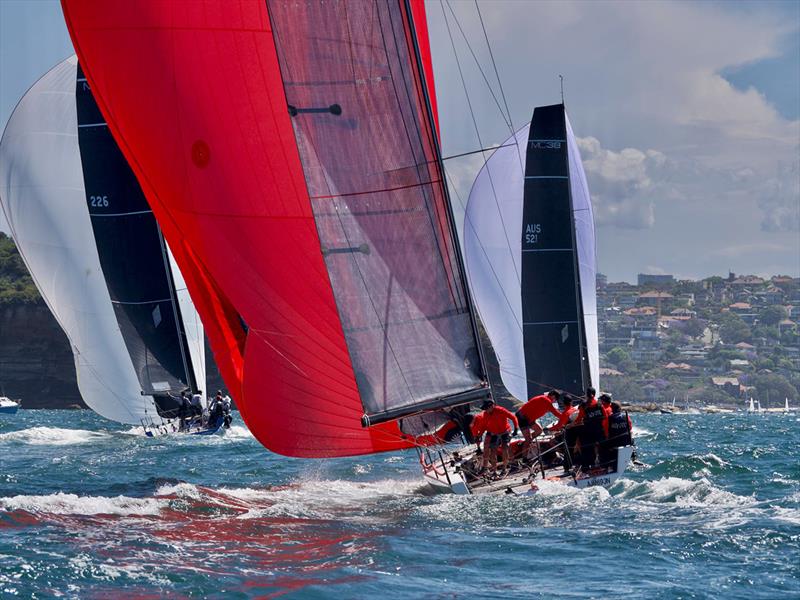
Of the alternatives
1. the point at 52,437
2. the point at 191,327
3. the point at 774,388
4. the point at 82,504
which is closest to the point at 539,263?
the point at 191,327

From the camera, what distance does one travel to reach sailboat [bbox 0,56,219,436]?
2559 centimetres

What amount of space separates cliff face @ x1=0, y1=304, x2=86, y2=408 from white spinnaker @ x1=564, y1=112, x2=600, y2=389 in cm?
5301

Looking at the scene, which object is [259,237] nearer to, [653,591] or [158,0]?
[158,0]

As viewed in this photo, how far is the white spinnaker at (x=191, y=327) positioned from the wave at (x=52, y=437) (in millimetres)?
2736

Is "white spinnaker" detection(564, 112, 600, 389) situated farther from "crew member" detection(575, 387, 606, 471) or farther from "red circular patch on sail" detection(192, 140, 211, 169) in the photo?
"red circular patch on sail" detection(192, 140, 211, 169)

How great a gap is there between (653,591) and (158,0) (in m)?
8.49

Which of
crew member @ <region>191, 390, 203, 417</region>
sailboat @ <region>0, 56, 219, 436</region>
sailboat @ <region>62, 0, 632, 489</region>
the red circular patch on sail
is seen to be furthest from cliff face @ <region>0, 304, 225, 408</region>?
the red circular patch on sail

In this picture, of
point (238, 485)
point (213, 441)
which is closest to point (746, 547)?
point (238, 485)

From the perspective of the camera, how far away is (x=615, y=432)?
1498 centimetres

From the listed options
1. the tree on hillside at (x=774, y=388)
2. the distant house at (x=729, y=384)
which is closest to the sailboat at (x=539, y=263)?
the distant house at (x=729, y=384)

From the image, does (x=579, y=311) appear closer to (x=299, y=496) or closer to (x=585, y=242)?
(x=585, y=242)

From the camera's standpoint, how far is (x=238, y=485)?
16.3m

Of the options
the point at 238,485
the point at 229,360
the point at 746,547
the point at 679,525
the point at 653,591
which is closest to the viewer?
the point at 653,591

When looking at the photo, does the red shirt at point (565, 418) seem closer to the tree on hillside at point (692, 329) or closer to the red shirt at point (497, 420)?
the red shirt at point (497, 420)
